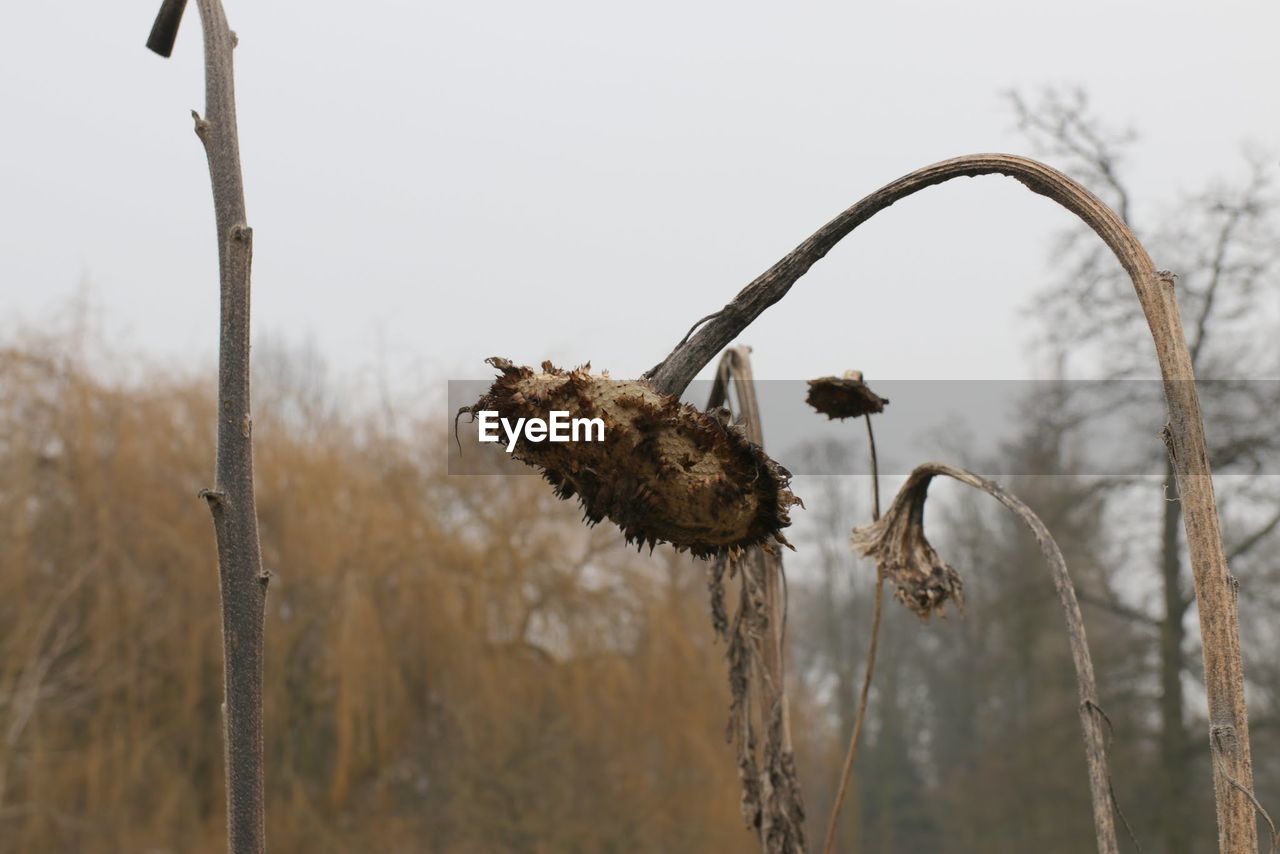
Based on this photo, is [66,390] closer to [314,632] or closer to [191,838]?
[314,632]

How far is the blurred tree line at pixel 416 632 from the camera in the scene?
21.8 ft

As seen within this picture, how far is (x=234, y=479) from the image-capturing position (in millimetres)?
816

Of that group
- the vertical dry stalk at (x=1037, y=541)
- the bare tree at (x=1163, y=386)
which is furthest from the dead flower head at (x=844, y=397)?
the bare tree at (x=1163, y=386)

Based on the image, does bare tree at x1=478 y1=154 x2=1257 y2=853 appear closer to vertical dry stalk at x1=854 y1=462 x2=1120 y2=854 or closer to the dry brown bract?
the dry brown bract

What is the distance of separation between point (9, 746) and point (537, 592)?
9.98 ft

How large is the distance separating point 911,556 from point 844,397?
0.69 feet

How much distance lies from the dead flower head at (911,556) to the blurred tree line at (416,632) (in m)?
5.83

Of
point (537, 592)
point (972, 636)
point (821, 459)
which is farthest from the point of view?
point (972, 636)

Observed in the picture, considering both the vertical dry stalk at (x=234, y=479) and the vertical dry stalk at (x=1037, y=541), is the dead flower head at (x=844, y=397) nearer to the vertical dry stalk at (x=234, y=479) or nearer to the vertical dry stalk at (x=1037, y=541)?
the vertical dry stalk at (x=1037, y=541)

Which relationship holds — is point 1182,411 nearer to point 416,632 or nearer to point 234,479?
point 234,479

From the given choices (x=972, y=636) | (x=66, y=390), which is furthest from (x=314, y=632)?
(x=972, y=636)

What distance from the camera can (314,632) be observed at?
23.8 feet

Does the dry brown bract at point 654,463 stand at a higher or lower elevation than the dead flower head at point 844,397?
lower

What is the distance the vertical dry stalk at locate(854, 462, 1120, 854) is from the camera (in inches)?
38.5
